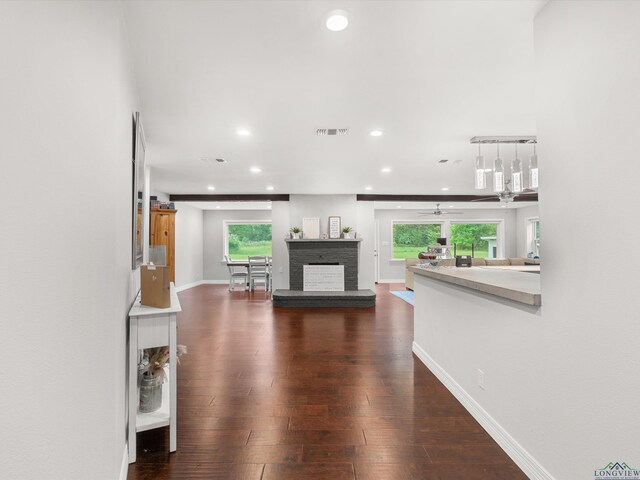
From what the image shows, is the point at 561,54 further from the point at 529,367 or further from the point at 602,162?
the point at 529,367

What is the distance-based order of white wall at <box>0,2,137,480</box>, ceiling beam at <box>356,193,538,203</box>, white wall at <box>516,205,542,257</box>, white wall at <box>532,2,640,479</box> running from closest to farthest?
white wall at <box>0,2,137,480</box> < white wall at <box>532,2,640,479</box> < ceiling beam at <box>356,193,538,203</box> < white wall at <box>516,205,542,257</box>

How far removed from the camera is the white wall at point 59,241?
0.65m

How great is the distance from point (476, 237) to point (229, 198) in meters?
7.89

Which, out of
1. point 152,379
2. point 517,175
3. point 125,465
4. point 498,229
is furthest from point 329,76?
point 498,229

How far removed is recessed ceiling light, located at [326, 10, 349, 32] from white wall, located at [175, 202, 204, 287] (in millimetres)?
7659

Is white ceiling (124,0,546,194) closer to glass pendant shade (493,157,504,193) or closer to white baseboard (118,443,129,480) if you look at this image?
glass pendant shade (493,157,504,193)

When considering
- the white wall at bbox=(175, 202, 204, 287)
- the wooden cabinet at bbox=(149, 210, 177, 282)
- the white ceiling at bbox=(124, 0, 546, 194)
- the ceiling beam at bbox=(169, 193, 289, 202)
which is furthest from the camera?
the white wall at bbox=(175, 202, 204, 287)

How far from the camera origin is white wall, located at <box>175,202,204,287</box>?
28.1 feet

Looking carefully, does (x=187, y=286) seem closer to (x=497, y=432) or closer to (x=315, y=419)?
(x=315, y=419)

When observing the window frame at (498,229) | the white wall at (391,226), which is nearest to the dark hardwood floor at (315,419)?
the white wall at (391,226)

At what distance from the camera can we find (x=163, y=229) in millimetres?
5543

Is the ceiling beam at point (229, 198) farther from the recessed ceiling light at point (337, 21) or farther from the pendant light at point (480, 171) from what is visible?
the recessed ceiling light at point (337, 21)

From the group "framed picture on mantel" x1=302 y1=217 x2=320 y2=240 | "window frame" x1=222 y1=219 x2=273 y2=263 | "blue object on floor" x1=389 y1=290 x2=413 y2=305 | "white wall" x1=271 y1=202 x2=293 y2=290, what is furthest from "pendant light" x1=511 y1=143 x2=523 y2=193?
"window frame" x1=222 y1=219 x2=273 y2=263

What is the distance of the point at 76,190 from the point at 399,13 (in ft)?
5.46
